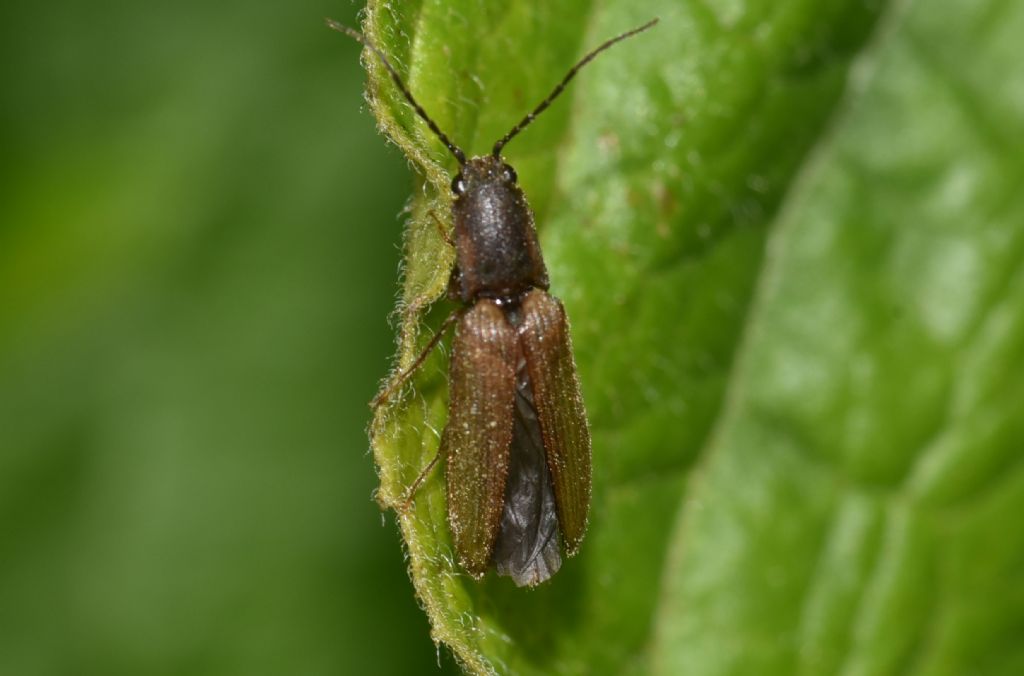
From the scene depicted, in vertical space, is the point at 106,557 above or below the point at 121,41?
below

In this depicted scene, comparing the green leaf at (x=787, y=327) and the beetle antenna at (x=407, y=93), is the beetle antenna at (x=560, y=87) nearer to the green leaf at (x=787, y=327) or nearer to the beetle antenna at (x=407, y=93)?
the green leaf at (x=787, y=327)

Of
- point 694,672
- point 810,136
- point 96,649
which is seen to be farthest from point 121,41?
point 694,672

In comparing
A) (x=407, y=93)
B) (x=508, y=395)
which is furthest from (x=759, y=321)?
(x=407, y=93)

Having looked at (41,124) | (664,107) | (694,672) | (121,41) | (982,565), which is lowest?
(694,672)

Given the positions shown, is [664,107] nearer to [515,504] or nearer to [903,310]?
[903,310]

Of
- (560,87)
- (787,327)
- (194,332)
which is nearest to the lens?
(560,87)

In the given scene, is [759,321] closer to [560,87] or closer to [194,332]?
[560,87]

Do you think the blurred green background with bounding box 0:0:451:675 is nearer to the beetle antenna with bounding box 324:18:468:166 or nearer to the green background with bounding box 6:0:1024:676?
the green background with bounding box 6:0:1024:676
